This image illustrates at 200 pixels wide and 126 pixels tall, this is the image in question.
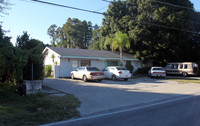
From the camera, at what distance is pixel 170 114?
6105 millimetres

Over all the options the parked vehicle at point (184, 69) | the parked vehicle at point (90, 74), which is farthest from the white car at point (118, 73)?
the parked vehicle at point (184, 69)

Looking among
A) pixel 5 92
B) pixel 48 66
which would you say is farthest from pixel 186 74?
pixel 5 92

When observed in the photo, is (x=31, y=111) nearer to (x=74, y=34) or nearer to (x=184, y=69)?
(x=184, y=69)

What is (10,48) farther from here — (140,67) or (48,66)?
(140,67)

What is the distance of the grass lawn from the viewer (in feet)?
17.9

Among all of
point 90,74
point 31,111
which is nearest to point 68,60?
point 90,74

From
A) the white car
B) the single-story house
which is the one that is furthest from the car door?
the single-story house

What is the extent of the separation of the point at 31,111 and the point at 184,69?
2398 centimetres

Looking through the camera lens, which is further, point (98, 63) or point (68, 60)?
point (98, 63)

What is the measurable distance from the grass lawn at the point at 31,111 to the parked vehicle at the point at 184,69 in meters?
21.9

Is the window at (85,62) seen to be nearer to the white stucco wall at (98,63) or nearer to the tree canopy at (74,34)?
the white stucco wall at (98,63)

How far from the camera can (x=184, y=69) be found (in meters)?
24.4

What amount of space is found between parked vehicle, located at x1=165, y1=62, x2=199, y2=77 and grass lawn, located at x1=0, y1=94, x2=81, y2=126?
21.9 meters

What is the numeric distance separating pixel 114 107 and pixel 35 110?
3.47m
